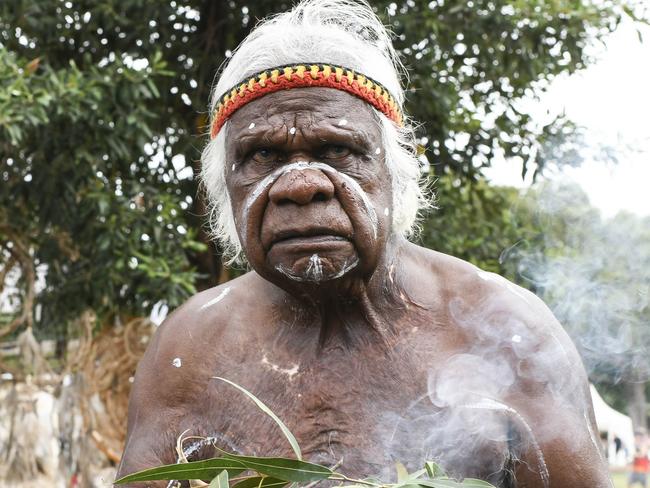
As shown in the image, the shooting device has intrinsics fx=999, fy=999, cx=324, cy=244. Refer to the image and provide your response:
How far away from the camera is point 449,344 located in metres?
2.61

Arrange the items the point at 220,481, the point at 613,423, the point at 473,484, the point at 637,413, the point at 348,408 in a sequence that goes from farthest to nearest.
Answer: the point at 637,413
the point at 613,423
the point at 348,408
the point at 473,484
the point at 220,481

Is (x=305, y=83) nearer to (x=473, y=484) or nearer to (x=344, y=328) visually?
(x=344, y=328)

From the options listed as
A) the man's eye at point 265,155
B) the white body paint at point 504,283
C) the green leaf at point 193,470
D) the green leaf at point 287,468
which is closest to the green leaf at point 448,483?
the green leaf at point 287,468

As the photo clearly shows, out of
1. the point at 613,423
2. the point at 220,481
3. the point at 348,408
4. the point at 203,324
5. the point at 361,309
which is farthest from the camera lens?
the point at 613,423

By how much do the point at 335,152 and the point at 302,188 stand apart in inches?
8.2

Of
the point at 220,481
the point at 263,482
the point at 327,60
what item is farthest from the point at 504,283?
the point at 220,481

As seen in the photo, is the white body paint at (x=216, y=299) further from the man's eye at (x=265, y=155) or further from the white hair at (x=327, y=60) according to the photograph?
the man's eye at (x=265, y=155)

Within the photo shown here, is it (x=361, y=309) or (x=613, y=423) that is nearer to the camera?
(x=361, y=309)

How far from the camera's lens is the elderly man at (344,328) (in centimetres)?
247

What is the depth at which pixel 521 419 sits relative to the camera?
250 cm

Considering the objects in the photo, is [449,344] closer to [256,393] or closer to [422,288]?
[422,288]

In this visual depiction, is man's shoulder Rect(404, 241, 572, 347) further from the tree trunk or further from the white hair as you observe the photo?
the tree trunk

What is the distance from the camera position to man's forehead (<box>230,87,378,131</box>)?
2.56 meters

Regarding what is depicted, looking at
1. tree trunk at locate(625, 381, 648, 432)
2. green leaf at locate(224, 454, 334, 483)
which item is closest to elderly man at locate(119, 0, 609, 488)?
green leaf at locate(224, 454, 334, 483)
